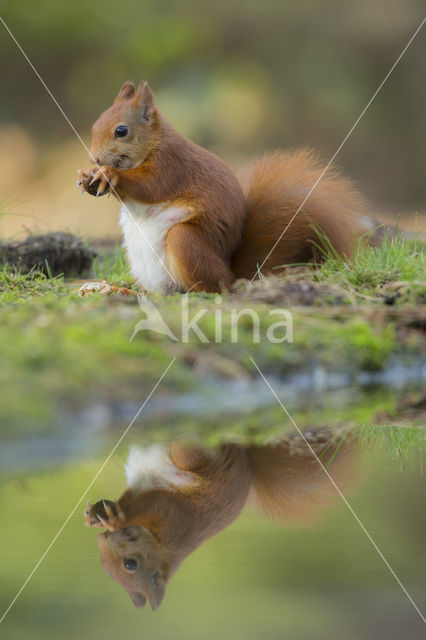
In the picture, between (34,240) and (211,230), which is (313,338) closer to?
(211,230)

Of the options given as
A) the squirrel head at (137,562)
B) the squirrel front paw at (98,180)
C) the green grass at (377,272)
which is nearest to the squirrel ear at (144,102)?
the squirrel front paw at (98,180)

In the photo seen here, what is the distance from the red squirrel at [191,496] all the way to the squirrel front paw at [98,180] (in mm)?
2063

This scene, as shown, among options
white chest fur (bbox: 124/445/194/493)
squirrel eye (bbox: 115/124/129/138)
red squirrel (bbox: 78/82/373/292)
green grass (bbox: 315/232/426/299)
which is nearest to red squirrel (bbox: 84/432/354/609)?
white chest fur (bbox: 124/445/194/493)

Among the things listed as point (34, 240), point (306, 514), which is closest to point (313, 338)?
point (306, 514)

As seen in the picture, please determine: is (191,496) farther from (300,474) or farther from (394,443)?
(394,443)

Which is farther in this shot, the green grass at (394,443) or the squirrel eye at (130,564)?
the green grass at (394,443)

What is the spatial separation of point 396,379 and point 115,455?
1359 mm

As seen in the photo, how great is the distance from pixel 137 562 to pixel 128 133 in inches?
112

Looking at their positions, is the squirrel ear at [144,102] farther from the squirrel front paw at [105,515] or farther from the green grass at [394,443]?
the squirrel front paw at [105,515]

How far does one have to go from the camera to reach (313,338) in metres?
3.26

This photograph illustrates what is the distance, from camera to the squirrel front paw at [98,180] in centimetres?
418

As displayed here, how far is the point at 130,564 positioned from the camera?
5.60ft

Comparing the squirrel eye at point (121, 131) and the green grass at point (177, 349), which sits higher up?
the squirrel eye at point (121, 131)

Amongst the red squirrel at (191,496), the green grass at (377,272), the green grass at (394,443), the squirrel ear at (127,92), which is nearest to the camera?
the red squirrel at (191,496)
